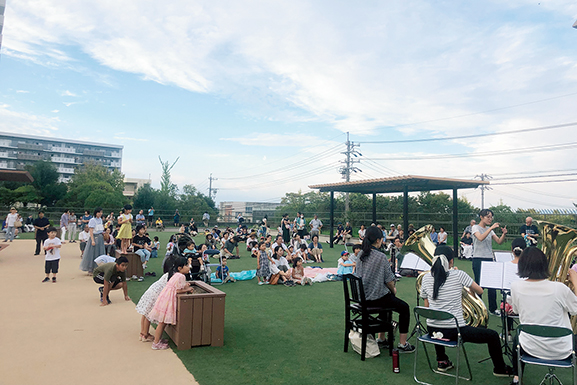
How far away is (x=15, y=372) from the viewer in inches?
163

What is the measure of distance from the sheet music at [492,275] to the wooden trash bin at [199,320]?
11.6 feet

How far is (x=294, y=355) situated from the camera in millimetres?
4836

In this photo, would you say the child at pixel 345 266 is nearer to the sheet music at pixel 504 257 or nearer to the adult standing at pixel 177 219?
the sheet music at pixel 504 257

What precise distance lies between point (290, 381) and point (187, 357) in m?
1.42

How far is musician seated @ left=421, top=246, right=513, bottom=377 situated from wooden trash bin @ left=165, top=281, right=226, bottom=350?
8.74 feet

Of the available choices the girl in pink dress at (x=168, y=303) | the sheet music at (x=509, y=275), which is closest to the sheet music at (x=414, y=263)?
the sheet music at (x=509, y=275)

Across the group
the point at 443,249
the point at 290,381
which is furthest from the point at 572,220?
the point at 290,381

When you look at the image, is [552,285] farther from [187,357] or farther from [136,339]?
[136,339]

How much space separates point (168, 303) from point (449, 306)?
350cm

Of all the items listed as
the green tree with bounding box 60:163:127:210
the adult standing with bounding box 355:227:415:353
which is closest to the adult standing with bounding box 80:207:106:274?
the adult standing with bounding box 355:227:415:353

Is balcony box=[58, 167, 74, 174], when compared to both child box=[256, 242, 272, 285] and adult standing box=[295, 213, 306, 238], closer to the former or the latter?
adult standing box=[295, 213, 306, 238]

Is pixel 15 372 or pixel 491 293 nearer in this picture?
pixel 15 372

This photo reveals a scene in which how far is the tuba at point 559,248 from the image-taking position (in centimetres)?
450

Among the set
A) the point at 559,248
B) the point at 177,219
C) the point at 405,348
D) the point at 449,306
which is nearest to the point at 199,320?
the point at 405,348
